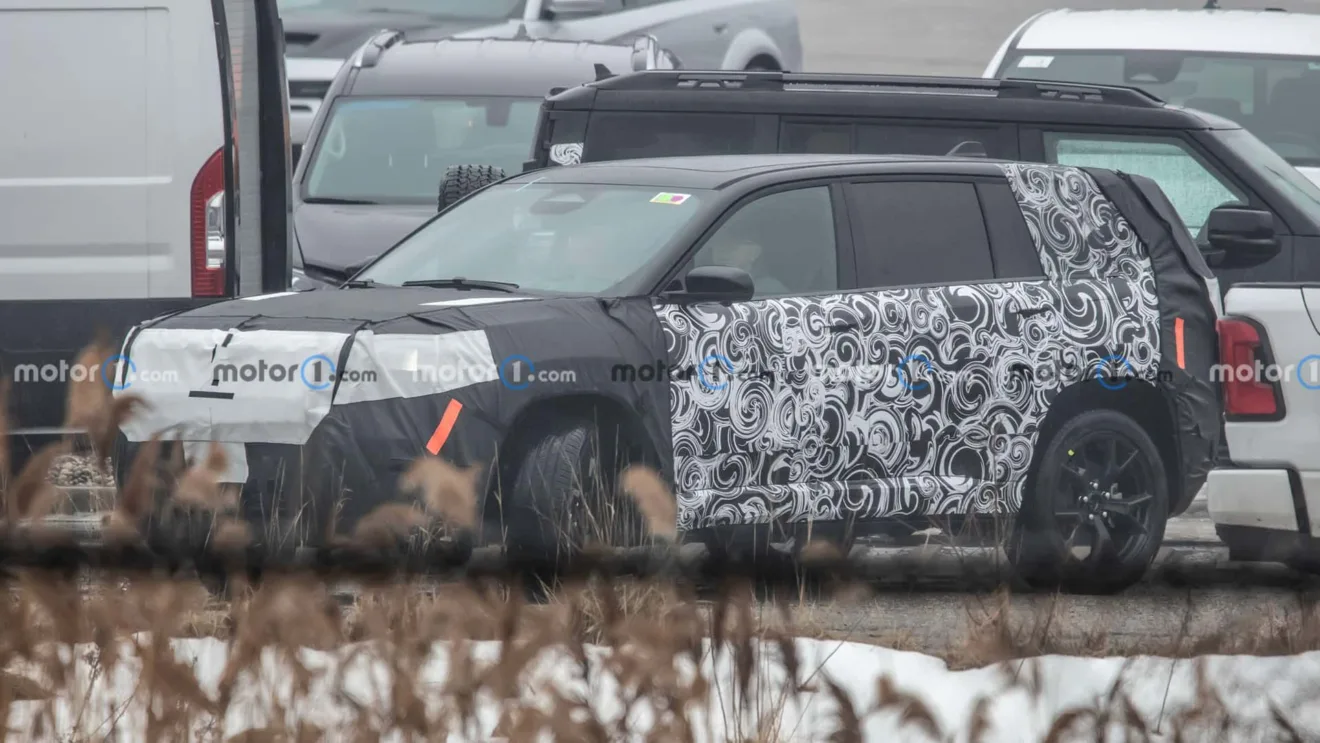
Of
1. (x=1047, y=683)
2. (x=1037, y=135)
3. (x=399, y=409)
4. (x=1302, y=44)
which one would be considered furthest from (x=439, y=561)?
(x=1302, y=44)

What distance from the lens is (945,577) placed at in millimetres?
3316

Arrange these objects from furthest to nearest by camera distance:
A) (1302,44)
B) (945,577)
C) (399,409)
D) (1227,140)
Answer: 1. (1302,44)
2. (1227,140)
3. (399,409)
4. (945,577)

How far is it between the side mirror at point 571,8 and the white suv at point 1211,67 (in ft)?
9.93

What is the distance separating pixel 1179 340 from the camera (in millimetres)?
8484

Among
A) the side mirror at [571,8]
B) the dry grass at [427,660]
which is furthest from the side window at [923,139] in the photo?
the dry grass at [427,660]

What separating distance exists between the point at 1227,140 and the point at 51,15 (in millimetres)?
5603

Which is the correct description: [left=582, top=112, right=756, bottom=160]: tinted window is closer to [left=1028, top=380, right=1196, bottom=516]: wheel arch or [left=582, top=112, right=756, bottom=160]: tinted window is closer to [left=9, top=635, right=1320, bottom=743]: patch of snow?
[left=1028, top=380, right=1196, bottom=516]: wheel arch

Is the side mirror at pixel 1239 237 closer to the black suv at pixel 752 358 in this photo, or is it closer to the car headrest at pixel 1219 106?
the black suv at pixel 752 358

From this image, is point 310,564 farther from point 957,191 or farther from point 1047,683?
point 957,191

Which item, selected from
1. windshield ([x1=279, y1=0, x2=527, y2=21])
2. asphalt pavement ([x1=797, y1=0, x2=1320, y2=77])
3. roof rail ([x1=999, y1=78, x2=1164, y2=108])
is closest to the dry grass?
roof rail ([x1=999, y1=78, x2=1164, y2=108])

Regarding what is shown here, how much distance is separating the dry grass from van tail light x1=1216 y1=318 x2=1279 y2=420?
4.10 m

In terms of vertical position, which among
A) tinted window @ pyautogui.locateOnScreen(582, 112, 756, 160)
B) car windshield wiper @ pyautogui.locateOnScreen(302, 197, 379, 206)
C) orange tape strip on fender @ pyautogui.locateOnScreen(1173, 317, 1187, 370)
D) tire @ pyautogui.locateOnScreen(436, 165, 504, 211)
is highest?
tinted window @ pyautogui.locateOnScreen(582, 112, 756, 160)

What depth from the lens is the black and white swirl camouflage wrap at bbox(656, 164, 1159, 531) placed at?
730cm

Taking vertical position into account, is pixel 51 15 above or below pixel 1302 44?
above
